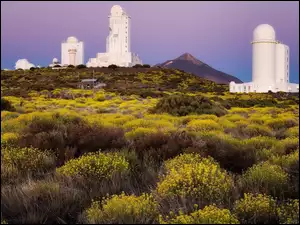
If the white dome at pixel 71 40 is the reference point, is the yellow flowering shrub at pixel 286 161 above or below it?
below

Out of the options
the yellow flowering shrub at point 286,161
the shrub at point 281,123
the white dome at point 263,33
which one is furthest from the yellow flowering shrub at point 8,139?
the white dome at point 263,33

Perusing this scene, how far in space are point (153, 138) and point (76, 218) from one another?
322cm

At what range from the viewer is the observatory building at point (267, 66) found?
37.7 meters

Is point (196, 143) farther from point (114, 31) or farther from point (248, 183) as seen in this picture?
point (114, 31)

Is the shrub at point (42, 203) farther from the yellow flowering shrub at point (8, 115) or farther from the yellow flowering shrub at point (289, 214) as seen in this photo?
the yellow flowering shrub at point (8, 115)

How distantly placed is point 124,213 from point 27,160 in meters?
→ 2.78

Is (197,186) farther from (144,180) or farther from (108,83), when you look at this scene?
(108,83)

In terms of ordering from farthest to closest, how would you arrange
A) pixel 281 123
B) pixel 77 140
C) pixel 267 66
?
pixel 267 66 → pixel 281 123 → pixel 77 140

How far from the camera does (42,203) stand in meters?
4.78

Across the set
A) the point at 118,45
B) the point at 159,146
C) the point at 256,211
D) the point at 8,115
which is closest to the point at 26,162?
the point at 159,146

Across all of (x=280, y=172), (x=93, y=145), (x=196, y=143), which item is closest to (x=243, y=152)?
(x=196, y=143)

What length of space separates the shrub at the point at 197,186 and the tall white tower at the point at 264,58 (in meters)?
32.7

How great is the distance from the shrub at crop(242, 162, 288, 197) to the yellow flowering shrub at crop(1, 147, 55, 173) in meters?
2.86

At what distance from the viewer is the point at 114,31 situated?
289ft
